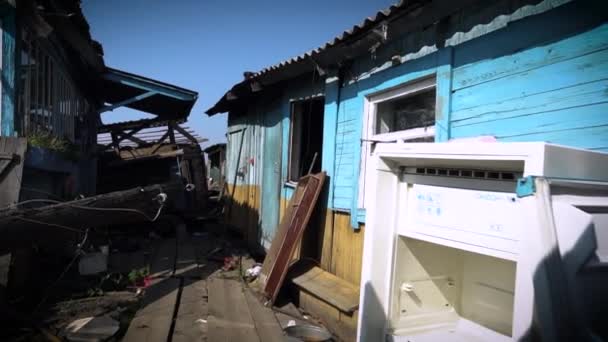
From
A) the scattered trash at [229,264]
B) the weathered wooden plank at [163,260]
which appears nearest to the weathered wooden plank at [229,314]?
the scattered trash at [229,264]

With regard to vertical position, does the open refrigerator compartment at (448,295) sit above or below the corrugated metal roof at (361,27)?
below

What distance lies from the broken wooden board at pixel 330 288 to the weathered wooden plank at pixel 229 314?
2.89 feet

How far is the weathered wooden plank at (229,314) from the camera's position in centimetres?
418

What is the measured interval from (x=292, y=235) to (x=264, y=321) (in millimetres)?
1246

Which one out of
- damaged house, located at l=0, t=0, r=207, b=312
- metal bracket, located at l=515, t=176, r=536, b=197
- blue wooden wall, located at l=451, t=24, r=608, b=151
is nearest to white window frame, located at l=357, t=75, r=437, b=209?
blue wooden wall, located at l=451, t=24, r=608, b=151

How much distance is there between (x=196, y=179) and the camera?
39.5 ft

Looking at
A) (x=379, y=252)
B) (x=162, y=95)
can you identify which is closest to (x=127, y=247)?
(x=162, y=95)

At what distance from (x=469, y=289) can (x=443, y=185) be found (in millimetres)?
1052

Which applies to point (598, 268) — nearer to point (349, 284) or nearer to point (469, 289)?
point (469, 289)

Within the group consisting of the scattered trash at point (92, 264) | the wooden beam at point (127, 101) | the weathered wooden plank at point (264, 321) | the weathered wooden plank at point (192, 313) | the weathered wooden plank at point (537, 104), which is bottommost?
the weathered wooden plank at point (192, 313)

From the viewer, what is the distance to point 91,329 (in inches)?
159

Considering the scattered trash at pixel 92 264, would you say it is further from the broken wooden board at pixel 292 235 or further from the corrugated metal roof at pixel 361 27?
the corrugated metal roof at pixel 361 27

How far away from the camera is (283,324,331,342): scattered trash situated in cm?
426

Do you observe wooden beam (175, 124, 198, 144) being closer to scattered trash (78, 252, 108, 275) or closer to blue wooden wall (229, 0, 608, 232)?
scattered trash (78, 252, 108, 275)
